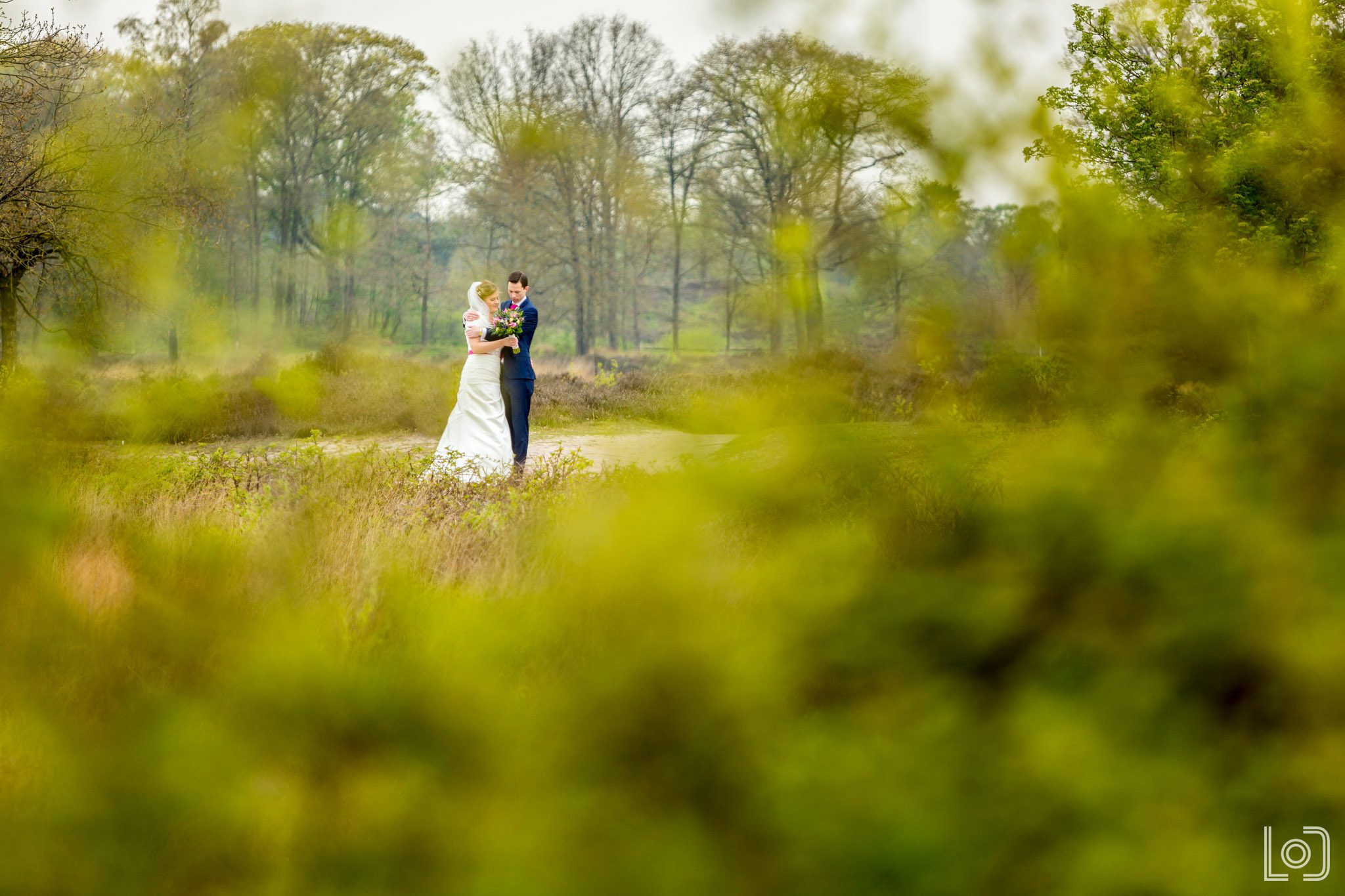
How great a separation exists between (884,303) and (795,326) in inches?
21.6

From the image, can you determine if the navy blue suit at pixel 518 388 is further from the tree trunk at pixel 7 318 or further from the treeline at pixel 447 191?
the tree trunk at pixel 7 318

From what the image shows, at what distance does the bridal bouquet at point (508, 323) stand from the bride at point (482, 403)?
0.07 metres

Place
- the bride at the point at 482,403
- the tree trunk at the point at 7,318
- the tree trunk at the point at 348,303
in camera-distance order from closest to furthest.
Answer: the bride at the point at 482,403 < the tree trunk at the point at 7,318 < the tree trunk at the point at 348,303

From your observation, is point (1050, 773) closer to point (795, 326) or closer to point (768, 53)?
point (795, 326)

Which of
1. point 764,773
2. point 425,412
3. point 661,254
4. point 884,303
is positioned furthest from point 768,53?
point 661,254

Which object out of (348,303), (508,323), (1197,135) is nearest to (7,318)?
(508,323)

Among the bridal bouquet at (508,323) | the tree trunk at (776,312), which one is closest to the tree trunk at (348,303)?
the bridal bouquet at (508,323)

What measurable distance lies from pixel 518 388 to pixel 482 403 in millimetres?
355

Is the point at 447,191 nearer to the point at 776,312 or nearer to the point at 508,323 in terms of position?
the point at 508,323

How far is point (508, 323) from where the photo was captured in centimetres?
859

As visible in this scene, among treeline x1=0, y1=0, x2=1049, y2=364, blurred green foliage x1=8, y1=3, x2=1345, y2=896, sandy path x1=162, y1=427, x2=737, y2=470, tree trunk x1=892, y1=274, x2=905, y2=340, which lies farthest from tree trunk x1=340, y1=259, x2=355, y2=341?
A: blurred green foliage x1=8, y1=3, x2=1345, y2=896

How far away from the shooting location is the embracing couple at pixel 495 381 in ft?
28.3

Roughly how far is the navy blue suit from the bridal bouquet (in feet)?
0.57

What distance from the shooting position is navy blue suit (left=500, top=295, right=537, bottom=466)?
888 cm
